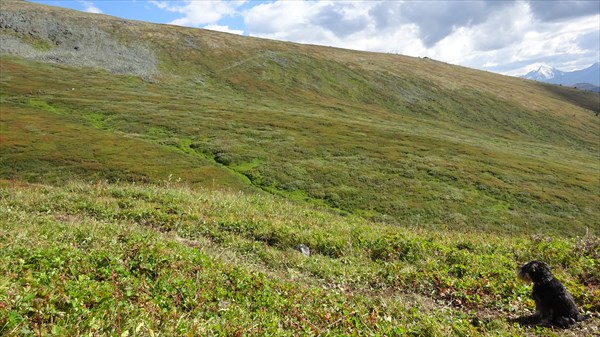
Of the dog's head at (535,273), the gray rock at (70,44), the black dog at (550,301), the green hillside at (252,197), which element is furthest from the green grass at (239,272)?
the gray rock at (70,44)

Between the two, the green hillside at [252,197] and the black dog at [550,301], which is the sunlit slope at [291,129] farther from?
the black dog at [550,301]

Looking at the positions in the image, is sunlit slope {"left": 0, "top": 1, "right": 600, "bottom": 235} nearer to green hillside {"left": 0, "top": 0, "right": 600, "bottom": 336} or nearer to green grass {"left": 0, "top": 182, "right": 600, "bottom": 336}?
green hillside {"left": 0, "top": 0, "right": 600, "bottom": 336}

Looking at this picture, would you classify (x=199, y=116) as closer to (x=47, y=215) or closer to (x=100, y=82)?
(x=100, y=82)

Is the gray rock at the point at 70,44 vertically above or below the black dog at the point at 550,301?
above

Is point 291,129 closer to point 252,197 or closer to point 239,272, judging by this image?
point 252,197

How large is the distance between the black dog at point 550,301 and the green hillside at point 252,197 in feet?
1.52

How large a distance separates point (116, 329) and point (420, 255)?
12378 millimetres

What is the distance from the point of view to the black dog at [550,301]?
35.1 ft

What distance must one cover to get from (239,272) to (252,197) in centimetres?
1376

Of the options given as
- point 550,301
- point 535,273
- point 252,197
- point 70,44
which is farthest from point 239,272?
point 70,44

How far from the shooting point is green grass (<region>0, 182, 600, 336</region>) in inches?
304

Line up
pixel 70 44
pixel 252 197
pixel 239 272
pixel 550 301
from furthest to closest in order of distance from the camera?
pixel 70 44 → pixel 252 197 → pixel 239 272 → pixel 550 301

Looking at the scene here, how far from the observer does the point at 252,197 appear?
2530 centimetres

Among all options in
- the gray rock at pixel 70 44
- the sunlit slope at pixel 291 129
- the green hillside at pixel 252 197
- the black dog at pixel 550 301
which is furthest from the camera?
the gray rock at pixel 70 44
